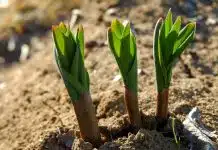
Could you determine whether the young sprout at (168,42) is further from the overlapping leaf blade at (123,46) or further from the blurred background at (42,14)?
the blurred background at (42,14)

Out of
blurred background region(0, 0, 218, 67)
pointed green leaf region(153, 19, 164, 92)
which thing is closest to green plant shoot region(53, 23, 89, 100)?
pointed green leaf region(153, 19, 164, 92)

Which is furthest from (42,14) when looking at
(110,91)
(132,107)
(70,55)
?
(70,55)

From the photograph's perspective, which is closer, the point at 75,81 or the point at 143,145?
the point at 75,81

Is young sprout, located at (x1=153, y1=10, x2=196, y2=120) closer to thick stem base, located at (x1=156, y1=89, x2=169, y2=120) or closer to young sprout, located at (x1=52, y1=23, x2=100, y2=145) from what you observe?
thick stem base, located at (x1=156, y1=89, x2=169, y2=120)

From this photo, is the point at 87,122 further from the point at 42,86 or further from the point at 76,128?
the point at 42,86

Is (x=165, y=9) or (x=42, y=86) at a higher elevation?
(x=165, y=9)

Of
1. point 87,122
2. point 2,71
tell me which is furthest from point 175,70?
point 2,71

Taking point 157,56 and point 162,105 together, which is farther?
point 162,105

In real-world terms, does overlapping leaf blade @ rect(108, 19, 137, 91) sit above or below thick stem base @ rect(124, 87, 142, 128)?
above

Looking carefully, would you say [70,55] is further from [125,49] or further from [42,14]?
[42,14]
